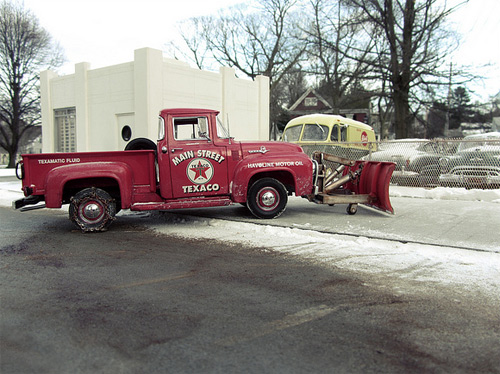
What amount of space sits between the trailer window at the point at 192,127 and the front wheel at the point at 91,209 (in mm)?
1787

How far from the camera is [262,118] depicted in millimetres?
23125

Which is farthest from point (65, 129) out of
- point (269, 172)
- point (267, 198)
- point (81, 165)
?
point (267, 198)

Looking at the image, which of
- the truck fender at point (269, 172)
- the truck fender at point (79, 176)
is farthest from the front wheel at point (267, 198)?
the truck fender at point (79, 176)

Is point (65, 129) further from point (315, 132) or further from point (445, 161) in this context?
point (445, 161)

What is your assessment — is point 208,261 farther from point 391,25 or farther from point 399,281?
point 391,25

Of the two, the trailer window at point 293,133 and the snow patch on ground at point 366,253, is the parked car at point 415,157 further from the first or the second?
the snow patch on ground at point 366,253

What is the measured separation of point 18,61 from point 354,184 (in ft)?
129

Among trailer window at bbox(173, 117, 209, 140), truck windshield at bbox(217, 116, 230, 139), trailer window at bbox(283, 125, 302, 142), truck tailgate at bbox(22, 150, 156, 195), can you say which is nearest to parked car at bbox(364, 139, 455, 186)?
trailer window at bbox(283, 125, 302, 142)

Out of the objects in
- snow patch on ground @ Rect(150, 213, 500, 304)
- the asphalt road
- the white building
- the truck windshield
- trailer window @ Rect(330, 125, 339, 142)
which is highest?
the white building

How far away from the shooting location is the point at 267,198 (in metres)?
8.24

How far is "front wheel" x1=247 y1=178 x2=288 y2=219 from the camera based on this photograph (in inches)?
321

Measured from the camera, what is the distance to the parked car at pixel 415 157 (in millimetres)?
13023

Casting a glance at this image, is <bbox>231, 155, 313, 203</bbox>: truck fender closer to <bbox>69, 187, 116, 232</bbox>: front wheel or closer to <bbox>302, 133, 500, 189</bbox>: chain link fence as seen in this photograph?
<bbox>69, 187, 116, 232</bbox>: front wheel

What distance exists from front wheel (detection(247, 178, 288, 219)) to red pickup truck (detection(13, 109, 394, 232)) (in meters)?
0.02
